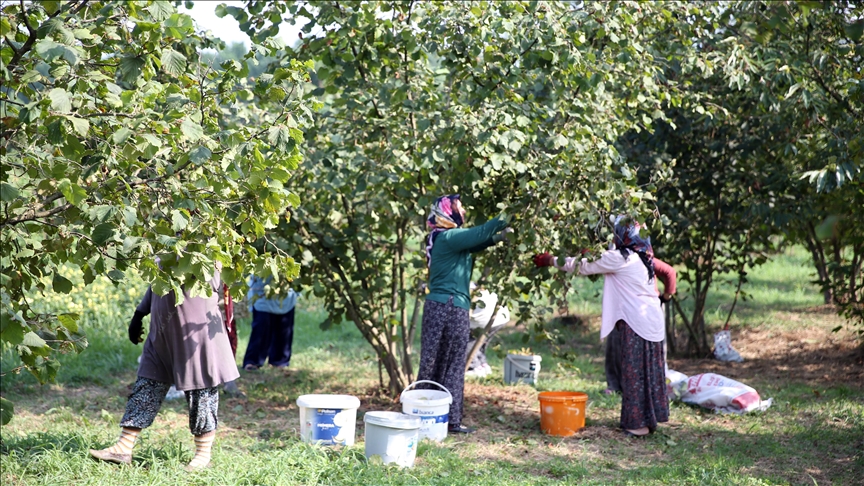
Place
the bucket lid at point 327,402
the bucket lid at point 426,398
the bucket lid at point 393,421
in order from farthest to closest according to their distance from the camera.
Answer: the bucket lid at point 426,398 → the bucket lid at point 327,402 → the bucket lid at point 393,421

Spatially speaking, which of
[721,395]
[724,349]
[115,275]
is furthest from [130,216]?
[724,349]

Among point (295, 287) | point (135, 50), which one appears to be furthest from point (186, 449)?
point (135, 50)

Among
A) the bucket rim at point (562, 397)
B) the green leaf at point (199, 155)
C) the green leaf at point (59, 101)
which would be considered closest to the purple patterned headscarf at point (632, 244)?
the bucket rim at point (562, 397)

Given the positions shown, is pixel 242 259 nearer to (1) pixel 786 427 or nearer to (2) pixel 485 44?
(2) pixel 485 44

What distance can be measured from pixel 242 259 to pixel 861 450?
14.8 ft

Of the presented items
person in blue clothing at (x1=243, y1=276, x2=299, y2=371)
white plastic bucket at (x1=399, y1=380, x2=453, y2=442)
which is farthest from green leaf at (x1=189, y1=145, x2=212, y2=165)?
person in blue clothing at (x1=243, y1=276, x2=299, y2=371)

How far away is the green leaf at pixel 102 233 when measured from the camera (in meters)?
2.81

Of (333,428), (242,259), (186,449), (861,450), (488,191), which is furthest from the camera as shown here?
(488,191)

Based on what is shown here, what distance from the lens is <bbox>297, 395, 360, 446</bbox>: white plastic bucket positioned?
201 inches

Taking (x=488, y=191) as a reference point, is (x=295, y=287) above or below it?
below

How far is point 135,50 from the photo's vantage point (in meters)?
2.90

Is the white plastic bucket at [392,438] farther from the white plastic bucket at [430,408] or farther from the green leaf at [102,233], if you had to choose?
the green leaf at [102,233]

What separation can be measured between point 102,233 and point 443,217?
3.08m

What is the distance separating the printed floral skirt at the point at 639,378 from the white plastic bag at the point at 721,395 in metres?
1.04
